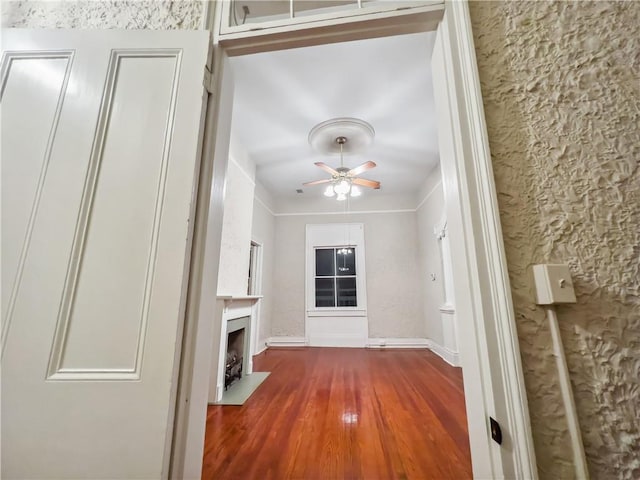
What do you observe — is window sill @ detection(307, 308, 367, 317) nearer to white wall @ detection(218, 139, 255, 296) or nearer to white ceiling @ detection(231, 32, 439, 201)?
white wall @ detection(218, 139, 255, 296)

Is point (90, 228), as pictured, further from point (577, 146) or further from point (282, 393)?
point (282, 393)

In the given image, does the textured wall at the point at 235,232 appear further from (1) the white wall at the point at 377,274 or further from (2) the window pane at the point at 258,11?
(1) the white wall at the point at 377,274

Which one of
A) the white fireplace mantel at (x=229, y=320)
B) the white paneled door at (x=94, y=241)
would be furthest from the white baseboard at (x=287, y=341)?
the white paneled door at (x=94, y=241)

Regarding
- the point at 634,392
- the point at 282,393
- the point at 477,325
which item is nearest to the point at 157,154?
the point at 477,325

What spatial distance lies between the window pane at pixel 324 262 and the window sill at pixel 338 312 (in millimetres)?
732

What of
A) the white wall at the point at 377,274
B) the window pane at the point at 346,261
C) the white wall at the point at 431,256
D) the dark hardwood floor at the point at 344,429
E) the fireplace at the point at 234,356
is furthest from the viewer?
the window pane at the point at 346,261

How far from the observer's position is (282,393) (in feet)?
8.34

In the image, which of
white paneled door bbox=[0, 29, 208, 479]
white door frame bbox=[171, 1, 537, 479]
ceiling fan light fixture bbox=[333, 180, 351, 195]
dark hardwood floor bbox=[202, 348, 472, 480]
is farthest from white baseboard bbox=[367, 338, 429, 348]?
white paneled door bbox=[0, 29, 208, 479]

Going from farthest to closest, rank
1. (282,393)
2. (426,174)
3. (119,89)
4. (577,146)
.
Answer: (426,174) → (282,393) → (119,89) → (577,146)

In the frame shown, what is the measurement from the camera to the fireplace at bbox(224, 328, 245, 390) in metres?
2.80

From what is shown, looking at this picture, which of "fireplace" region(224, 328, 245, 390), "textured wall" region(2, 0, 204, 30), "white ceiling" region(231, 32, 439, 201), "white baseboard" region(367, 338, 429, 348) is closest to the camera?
"textured wall" region(2, 0, 204, 30)

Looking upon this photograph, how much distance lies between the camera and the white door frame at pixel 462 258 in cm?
60

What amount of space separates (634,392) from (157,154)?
4.57 feet

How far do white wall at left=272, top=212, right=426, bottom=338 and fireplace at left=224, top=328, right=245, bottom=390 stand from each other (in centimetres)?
200
